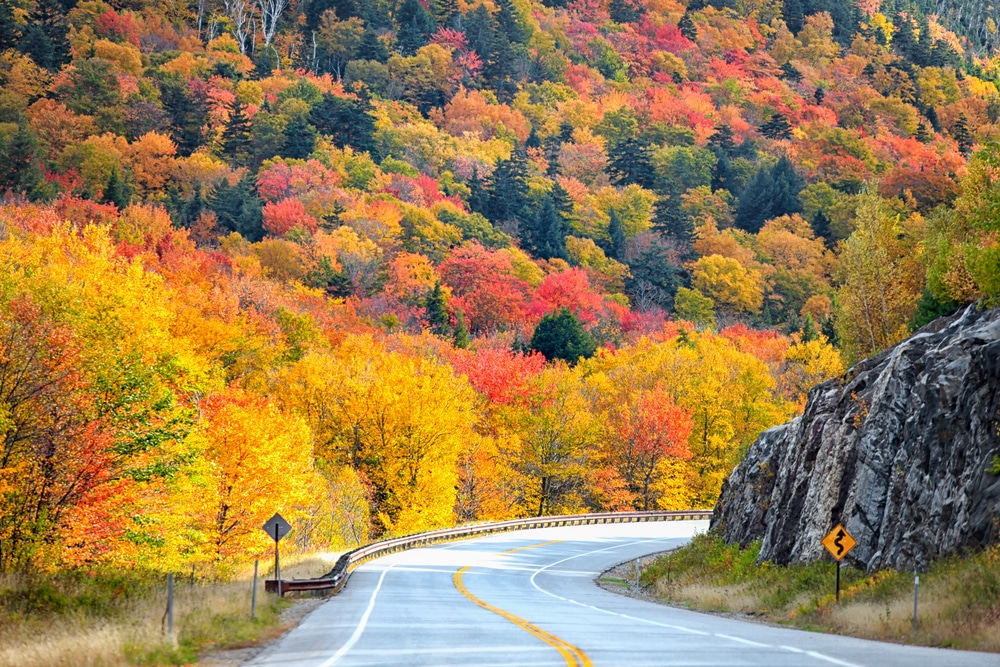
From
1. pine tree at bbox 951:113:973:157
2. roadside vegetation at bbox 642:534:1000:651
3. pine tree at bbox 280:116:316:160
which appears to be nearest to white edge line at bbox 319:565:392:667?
roadside vegetation at bbox 642:534:1000:651

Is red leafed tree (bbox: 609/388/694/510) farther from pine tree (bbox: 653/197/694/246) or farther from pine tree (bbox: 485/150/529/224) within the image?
pine tree (bbox: 653/197/694/246)

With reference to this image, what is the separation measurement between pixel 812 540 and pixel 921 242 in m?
17.9

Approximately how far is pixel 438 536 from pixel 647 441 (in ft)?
88.9

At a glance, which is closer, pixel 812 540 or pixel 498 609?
pixel 498 609

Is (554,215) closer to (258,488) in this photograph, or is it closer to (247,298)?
(247,298)

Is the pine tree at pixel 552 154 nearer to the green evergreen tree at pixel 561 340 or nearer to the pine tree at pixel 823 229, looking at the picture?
the pine tree at pixel 823 229

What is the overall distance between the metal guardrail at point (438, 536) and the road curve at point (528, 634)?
0.84 m

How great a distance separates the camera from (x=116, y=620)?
22.0m

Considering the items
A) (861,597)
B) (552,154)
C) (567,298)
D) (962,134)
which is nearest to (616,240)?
(567,298)

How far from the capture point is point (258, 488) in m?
45.1

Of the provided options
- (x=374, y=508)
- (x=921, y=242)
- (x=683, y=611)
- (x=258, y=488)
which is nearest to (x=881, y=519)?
(x=683, y=611)

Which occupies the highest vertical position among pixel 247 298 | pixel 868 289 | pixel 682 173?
pixel 682 173

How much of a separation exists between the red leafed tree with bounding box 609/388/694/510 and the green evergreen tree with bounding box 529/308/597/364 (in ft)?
58.9

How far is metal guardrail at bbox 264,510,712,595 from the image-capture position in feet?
112
